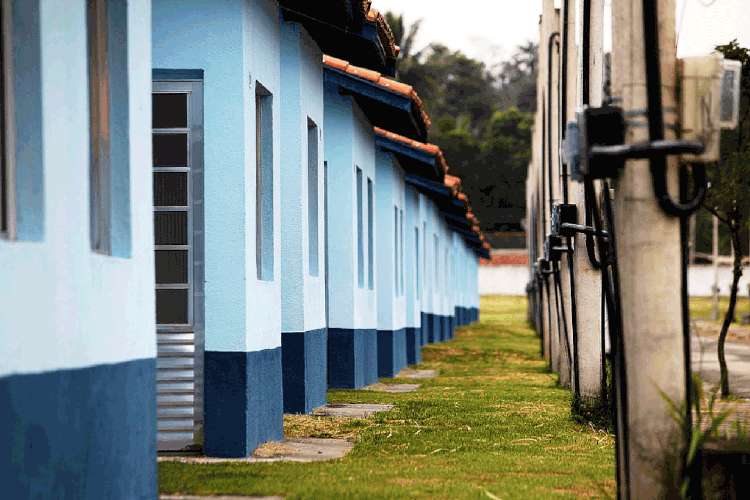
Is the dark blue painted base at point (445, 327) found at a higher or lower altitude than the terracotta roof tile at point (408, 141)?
lower

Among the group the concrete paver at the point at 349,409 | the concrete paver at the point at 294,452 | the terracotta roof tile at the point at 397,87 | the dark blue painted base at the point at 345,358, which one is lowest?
the concrete paver at the point at 349,409

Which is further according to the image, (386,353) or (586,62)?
(386,353)

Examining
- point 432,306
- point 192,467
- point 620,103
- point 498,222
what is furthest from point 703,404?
point 498,222

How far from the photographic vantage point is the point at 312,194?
14328mm

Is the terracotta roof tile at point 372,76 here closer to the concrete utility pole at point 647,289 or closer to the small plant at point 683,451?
the concrete utility pole at point 647,289

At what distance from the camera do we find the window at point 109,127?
6957mm

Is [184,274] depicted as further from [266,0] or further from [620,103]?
[620,103]

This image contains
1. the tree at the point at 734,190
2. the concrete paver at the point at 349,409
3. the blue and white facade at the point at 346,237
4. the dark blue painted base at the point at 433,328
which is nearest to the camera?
the concrete paver at the point at 349,409

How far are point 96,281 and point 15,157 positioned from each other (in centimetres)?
95

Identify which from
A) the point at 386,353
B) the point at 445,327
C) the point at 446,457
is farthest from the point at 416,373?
the point at 445,327

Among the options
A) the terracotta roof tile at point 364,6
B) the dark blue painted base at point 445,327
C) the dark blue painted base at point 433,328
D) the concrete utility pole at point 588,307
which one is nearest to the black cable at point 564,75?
the concrete utility pole at point 588,307

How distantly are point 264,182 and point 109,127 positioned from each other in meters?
4.15

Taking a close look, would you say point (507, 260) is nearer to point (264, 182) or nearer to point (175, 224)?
point (264, 182)

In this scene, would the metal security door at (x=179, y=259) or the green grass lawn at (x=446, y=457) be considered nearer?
the green grass lawn at (x=446, y=457)
